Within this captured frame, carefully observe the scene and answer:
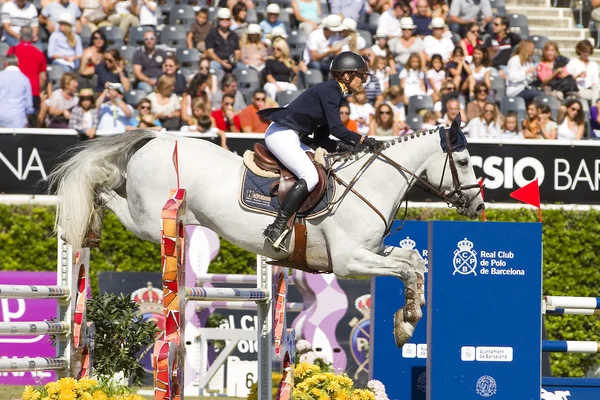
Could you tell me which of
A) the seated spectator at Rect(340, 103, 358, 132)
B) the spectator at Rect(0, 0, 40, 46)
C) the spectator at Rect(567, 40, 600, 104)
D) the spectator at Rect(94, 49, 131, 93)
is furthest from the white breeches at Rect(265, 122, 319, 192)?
the spectator at Rect(567, 40, 600, 104)

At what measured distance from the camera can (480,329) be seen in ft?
23.7

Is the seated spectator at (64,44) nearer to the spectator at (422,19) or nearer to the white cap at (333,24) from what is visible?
the white cap at (333,24)

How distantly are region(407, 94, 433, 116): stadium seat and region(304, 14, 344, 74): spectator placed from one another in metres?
1.37

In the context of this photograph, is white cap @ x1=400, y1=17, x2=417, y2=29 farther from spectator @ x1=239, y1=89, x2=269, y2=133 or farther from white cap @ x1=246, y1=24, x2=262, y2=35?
spectator @ x1=239, y1=89, x2=269, y2=133

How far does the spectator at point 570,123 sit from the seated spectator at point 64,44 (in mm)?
6335

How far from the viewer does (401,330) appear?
717 centimetres

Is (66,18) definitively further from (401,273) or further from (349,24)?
(401,273)

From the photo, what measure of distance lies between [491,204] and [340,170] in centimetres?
526

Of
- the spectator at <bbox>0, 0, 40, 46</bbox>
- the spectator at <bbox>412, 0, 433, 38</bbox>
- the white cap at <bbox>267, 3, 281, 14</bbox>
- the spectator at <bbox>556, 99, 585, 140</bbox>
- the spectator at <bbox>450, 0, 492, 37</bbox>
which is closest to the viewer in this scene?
the spectator at <bbox>556, 99, 585, 140</bbox>

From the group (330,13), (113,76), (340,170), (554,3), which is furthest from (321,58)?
(340,170)

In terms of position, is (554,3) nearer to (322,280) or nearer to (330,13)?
(330,13)

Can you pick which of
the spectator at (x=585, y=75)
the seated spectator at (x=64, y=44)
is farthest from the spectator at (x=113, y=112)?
the spectator at (x=585, y=75)

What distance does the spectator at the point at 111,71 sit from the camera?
13.5m

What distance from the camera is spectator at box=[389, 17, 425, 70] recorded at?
14680 millimetres
